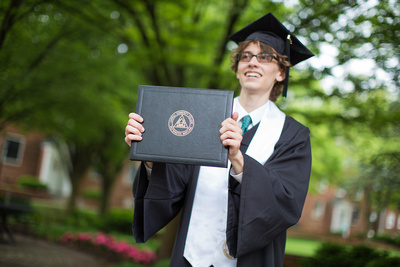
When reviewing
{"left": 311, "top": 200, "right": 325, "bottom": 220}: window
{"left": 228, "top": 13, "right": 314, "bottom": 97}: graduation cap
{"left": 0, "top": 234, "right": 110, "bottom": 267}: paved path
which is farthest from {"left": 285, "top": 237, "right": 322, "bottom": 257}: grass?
{"left": 311, "top": 200, "right": 325, "bottom": 220}: window

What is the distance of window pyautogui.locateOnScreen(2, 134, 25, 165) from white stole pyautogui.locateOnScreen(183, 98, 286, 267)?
24.6m

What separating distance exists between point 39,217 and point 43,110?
4583 millimetres

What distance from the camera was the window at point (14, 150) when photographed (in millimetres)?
24359

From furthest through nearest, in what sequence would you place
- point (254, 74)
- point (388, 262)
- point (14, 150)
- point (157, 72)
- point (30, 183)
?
point (14, 150)
point (30, 183)
point (157, 72)
point (388, 262)
point (254, 74)

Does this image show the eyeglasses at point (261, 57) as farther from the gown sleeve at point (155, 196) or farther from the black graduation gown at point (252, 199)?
the gown sleeve at point (155, 196)

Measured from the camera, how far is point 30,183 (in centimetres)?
2452

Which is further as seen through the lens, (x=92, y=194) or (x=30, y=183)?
(x=92, y=194)

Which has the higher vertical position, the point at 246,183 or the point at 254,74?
the point at 254,74

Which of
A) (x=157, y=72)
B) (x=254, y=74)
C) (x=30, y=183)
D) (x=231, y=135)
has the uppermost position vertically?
(x=157, y=72)

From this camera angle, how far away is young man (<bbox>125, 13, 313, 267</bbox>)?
184 cm

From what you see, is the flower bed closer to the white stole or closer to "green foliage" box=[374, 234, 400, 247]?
"green foliage" box=[374, 234, 400, 247]

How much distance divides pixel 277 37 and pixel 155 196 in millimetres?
1234

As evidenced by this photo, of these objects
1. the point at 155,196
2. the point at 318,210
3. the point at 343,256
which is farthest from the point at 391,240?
the point at 318,210

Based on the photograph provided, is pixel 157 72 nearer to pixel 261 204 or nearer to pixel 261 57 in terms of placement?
pixel 261 57
